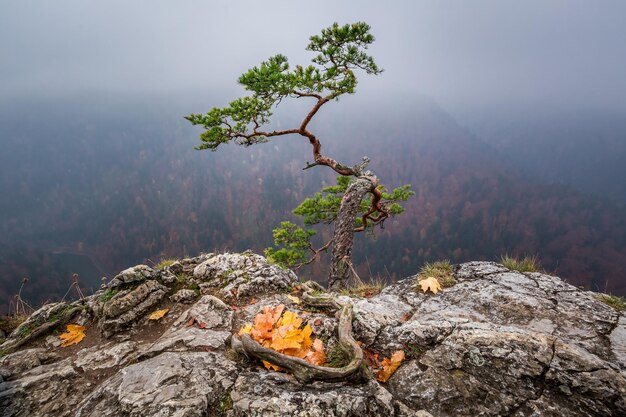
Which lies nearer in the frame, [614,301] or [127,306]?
[127,306]

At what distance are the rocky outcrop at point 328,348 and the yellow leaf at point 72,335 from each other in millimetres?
124

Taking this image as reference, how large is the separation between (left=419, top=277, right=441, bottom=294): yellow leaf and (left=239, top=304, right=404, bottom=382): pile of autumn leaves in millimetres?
2417

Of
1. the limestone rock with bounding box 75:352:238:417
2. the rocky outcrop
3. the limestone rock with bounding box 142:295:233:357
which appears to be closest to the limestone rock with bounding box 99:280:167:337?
the rocky outcrop

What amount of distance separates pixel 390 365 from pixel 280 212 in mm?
119113

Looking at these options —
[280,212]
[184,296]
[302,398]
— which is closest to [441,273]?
[302,398]

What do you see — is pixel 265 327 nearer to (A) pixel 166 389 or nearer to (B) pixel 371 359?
(A) pixel 166 389

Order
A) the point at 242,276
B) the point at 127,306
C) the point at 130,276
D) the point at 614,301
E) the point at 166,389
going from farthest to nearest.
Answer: the point at 242,276, the point at 130,276, the point at 614,301, the point at 127,306, the point at 166,389

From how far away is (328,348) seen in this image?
154 inches

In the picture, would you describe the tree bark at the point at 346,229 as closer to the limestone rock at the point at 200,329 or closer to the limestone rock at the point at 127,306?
the limestone rock at the point at 200,329

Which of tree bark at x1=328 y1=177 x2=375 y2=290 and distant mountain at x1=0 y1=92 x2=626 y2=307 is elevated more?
tree bark at x1=328 y1=177 x2=375 y2=290

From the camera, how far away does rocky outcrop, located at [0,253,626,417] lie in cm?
301

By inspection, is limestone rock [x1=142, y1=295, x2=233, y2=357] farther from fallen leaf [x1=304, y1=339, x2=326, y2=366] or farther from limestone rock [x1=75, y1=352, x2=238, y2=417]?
fallen leaf [x1=304, y1=339, x2=326, y2=366]

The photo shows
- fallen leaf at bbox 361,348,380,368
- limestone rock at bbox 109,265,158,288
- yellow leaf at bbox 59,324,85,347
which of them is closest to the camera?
fallen leaf at bbox 361,348,380,368

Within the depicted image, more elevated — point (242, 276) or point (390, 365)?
point (242, 276)
